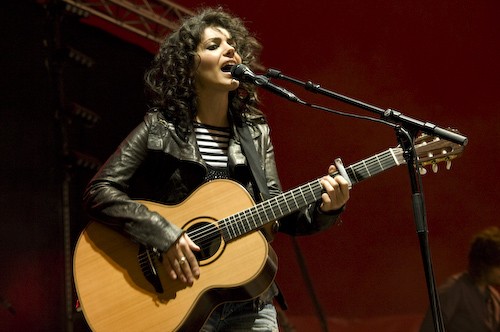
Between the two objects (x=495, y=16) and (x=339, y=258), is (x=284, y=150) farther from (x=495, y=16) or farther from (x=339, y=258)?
(x=495, y=16)

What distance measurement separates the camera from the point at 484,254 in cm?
461

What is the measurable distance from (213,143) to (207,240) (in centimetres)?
44

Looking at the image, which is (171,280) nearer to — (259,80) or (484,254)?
(259,80)

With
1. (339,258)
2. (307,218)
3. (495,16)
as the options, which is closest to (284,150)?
(339,258)

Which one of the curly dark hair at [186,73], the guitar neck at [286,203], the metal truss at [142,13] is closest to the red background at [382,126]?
the metal truss at [142,13]

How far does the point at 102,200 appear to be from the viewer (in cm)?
275

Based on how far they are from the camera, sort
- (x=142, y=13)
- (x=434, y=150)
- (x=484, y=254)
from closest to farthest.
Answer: (x=434, y=150)
(x=484, y=254)
(x=142, y=13)

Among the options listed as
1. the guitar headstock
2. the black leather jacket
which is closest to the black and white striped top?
the black leather jacket

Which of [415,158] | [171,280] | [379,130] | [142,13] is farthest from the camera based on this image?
[379,130]

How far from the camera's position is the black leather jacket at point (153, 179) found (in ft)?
8.92

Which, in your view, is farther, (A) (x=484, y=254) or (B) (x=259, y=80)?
(A) (x=484, y=254)

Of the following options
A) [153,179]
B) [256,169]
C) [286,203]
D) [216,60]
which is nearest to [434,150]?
[286,203]

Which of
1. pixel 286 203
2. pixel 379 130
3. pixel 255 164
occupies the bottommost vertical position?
pixel 379 130

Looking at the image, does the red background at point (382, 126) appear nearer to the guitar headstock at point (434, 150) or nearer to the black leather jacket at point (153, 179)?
the black leather jacket at point (153, 179)
